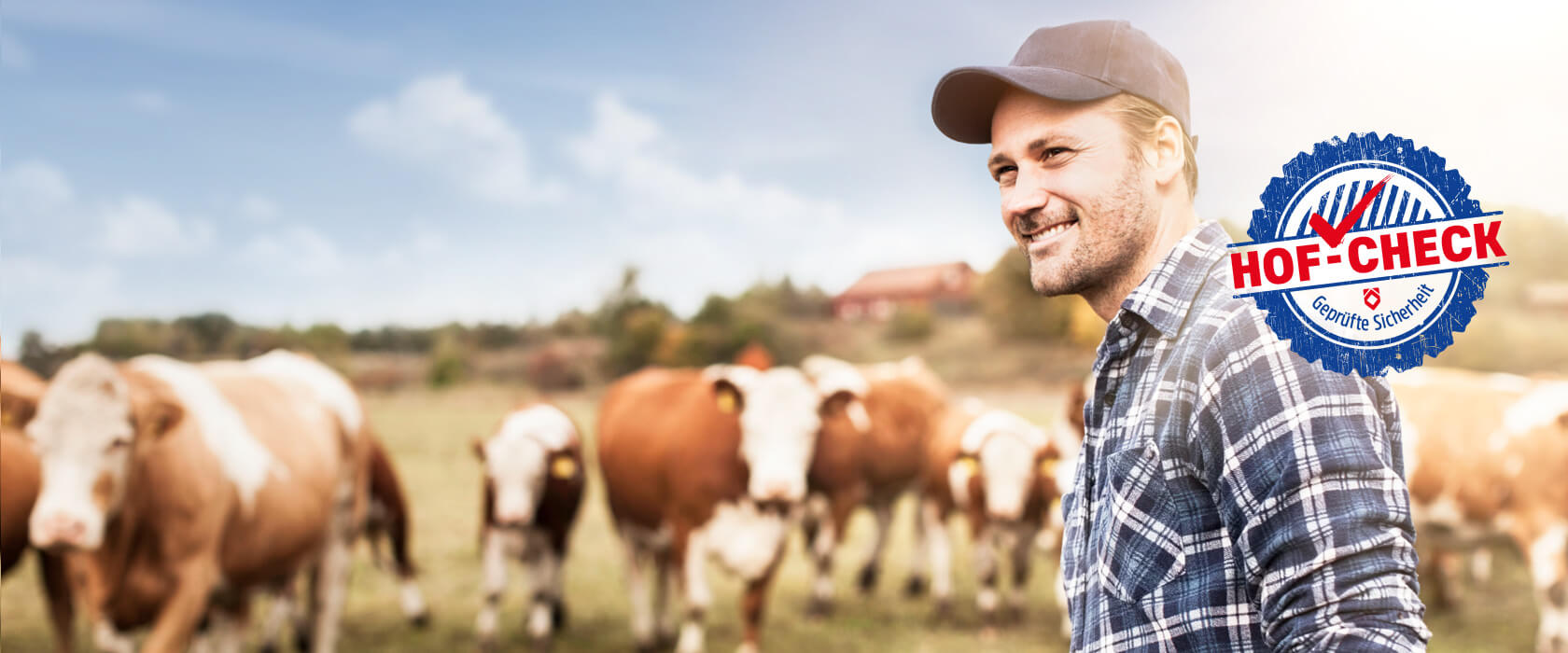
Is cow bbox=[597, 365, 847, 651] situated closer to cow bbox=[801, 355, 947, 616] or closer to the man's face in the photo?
cow bbox=[801, 355, 947, 616]

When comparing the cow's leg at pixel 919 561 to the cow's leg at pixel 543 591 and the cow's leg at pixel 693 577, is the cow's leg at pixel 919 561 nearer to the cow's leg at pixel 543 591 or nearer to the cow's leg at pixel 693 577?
the cow's leg at pixel 693 577

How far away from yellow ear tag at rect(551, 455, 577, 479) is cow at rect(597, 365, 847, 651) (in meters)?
0.42

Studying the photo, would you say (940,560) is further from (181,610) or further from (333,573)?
(181,610)

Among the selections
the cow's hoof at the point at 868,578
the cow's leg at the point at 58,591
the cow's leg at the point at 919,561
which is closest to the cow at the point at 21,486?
the cow's leg at the point at 58,591

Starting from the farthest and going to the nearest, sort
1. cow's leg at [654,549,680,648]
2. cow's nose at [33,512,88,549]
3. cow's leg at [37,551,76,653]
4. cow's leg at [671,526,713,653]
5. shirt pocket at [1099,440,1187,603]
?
cow's leg at [654,549,680,648]
cow's leg at [671,526,713,653]
cow's leg at [37,551,76,653]
cow's nose at [33,512,88,549]
shirt pocket at [1099,440,1187,603]

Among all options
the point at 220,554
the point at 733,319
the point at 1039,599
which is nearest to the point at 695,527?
the point at 220,554

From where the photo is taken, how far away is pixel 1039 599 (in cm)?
848

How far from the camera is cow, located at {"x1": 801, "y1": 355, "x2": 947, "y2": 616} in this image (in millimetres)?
7389

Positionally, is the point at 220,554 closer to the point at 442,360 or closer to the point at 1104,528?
the point at 1104,528

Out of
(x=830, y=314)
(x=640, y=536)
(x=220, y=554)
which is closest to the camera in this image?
(x=220, y=554)

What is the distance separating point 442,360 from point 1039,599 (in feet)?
77.6

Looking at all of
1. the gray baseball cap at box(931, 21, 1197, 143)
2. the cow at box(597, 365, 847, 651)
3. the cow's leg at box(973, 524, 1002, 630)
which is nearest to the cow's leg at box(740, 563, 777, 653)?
the cow at box(597, 365, 847, 651)

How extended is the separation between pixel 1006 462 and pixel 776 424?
7.53ft

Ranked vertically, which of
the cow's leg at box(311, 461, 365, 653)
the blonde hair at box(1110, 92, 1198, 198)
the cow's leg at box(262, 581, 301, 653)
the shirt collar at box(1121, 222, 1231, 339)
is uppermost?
the blonde hair at box(1110, 92, 1198, 198)
